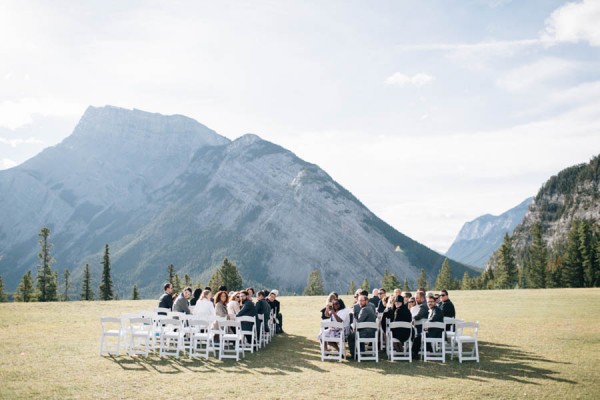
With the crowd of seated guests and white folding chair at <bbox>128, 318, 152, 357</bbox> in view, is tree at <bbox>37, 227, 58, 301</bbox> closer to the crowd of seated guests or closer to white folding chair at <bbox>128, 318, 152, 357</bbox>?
white folding chair at <bbox>128, 318, 152, 357</bbox>

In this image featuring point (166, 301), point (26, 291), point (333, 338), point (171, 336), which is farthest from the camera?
point (26, 291)

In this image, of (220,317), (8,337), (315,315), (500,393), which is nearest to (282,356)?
(220,317)

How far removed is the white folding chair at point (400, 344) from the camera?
586 inches

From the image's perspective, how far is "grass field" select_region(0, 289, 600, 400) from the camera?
11039mm

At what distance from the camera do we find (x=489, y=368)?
1368cm

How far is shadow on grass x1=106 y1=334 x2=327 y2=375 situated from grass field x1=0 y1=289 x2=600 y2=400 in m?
0.03

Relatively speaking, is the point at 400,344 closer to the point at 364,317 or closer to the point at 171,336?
the point at 364,317

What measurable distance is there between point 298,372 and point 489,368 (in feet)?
18.0

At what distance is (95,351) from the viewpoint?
16.2 m

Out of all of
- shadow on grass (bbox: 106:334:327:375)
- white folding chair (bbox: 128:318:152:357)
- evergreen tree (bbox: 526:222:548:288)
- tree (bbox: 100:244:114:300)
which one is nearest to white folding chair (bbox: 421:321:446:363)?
shadow on grass (bbox: 106:334:327:375)

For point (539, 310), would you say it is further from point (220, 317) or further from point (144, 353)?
point (144, 353)

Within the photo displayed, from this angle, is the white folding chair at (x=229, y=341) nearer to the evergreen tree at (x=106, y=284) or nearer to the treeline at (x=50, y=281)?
the treeline at (x=50, y=281)

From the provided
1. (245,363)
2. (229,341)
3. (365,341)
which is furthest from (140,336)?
(365,341)

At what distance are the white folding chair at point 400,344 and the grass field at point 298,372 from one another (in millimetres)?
456
